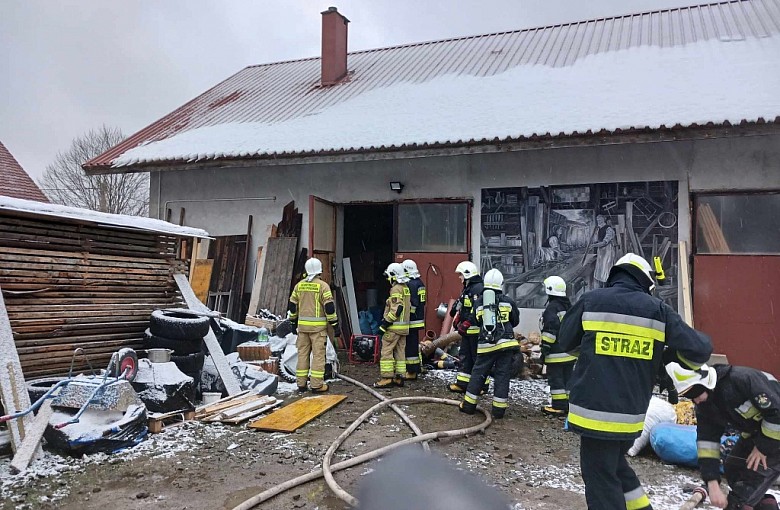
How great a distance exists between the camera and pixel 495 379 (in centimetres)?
657

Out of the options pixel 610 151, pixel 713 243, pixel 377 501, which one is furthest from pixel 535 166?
pixel 377 501

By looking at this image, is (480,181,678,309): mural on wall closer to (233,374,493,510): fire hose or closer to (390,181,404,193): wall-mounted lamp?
(390,181,404,193): wall-mounted lamp

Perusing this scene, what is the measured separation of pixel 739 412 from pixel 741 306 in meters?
Answer: 5.68

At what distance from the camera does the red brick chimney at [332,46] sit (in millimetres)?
13422

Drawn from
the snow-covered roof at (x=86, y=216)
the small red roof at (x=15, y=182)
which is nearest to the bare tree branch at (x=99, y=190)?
the small red roof at (x=15, y=182)

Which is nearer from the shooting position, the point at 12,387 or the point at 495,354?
the point at 12,387

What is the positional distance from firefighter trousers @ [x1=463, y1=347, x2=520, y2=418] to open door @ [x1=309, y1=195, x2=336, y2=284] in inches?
170

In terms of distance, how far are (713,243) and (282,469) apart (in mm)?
7091

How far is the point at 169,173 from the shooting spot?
467 inches

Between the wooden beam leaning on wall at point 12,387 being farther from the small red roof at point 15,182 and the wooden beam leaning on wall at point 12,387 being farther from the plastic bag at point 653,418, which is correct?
the small red roof at point 15,182

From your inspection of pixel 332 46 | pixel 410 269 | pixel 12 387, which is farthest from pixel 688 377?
pixel 332 46

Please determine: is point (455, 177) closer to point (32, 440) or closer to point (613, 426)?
point (613, 426)

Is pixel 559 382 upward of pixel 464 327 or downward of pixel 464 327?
downward

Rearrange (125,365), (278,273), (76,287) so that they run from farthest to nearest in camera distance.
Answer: (278,273)
(76,287)
(125,365)
